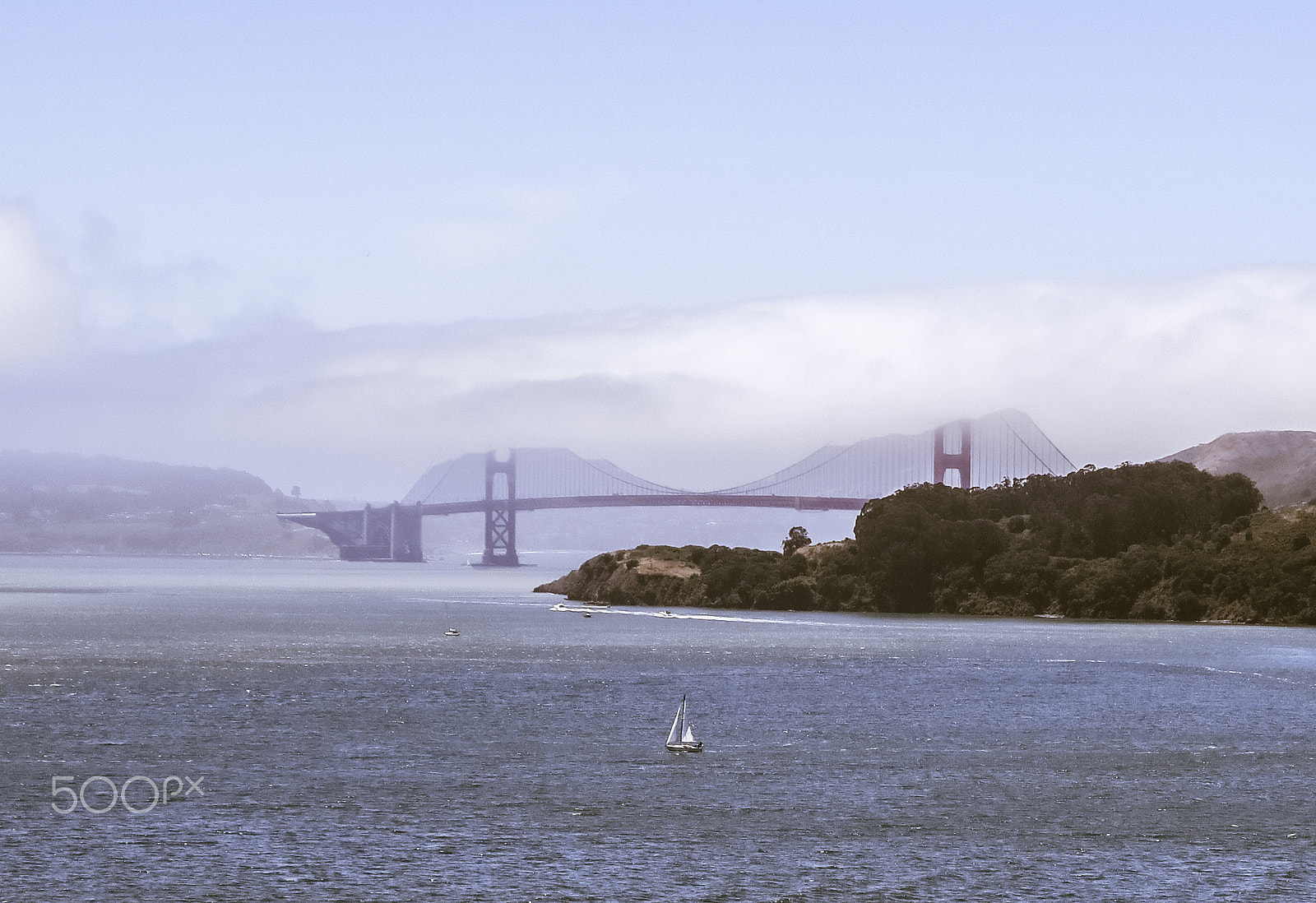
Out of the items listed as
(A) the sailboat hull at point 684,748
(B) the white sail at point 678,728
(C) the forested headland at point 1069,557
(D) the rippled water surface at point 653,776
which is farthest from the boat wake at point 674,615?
(A) the sailboat hull at point 684,748

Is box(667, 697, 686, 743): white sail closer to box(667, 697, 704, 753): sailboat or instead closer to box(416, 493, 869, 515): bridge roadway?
box(667, 697, 704, 753): sailboat

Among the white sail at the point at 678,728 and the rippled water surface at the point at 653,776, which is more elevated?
the white sail at the point at 678,728

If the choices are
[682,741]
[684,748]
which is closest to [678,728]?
[682,741]

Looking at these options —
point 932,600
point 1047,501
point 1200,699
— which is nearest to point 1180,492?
point 1047,501

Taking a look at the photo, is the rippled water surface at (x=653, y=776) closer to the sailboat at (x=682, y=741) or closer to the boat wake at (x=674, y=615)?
the sailboat at (x=682, y=741)

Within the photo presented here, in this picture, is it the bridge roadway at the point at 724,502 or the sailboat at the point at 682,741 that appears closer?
the sailboat at the point at 682,741

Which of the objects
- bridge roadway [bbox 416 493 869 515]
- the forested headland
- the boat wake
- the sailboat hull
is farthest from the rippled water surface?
bridge roadway [bbox 416 493 869 515]

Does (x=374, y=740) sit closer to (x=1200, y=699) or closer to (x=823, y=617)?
(x=1200, y=699)
